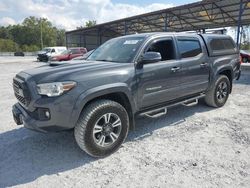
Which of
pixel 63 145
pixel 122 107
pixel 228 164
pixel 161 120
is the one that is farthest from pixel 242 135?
pixel 63 145

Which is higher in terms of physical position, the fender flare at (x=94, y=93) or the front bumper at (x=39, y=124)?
the fender flare at (x=94, y=93)

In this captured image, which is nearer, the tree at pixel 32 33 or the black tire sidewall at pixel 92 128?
the black tire sidewall at pixel 92 128

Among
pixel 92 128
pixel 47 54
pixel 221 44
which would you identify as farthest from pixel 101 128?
pixel 47 54

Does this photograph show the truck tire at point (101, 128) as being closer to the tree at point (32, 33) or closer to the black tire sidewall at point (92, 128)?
the black tire sidewall at point (92, 128)

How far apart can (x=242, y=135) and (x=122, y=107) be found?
2.34 m

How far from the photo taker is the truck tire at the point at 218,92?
605 cm

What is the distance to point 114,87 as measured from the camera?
12.4ft

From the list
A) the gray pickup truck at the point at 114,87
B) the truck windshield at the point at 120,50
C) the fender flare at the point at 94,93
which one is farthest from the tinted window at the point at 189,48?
the fender flare at the point at 94,93

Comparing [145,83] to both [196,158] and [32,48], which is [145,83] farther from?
[32,48]

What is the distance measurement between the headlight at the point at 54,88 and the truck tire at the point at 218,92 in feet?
12.7

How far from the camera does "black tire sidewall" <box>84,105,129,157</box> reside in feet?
11.8

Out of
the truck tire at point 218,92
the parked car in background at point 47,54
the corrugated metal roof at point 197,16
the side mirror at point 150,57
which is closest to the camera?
the side mirror at point 150,57

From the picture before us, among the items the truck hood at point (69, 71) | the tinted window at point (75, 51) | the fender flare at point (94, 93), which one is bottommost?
the fender flare at point (94, 93)

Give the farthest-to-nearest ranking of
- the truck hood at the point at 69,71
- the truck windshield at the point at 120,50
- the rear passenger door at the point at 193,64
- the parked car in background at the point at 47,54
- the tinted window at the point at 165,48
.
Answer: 1. the parked car in background at the point at 47,54
2. the rear passenger door at the point at 193,64
3. the tinted window at the point at 165,48
4. the truck windshield at the point at 120,50
5. the truck hood at the point at 69,71
